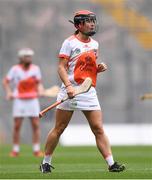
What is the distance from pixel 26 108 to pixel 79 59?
302 inches

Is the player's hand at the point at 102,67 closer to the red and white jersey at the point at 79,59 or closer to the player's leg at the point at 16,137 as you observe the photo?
the red and white jersey at the point at 79,59

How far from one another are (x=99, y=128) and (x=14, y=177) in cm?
142

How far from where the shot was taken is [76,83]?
41.3 ft

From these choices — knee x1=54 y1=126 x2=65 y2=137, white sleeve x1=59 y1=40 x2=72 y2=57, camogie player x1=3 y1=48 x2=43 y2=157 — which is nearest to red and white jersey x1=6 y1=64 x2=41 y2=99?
camogie player x1=3 y1=48 x2=43 y2=157

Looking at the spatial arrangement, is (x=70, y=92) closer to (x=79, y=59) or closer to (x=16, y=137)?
(x=79, y=59)

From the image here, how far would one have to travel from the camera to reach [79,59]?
12.5 m

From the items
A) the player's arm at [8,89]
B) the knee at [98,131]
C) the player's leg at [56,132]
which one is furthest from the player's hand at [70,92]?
the player's arm at [8,89]

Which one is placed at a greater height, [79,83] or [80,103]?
[79,83]

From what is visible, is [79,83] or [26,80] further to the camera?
[26,80]

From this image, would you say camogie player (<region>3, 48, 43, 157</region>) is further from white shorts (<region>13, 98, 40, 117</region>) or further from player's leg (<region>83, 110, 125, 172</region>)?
player's leg (<region>83, 110, 125, 172</region>)

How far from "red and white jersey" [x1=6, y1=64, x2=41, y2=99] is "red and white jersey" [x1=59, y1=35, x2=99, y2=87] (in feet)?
24.1

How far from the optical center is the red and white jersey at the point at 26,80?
19984 mm

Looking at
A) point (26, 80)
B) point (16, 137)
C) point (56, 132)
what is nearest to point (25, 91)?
point (26, 80)

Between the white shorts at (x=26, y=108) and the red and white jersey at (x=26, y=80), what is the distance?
117 mm
